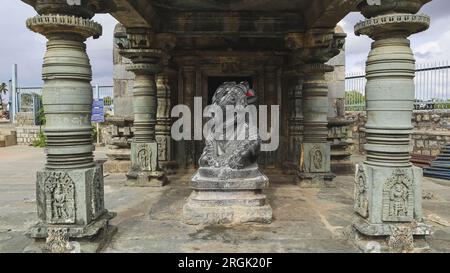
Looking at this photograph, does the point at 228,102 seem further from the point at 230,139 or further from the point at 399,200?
the point at 399,200

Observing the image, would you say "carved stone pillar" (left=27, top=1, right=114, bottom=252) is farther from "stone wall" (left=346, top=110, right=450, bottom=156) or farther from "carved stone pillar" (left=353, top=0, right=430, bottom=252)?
"stone wall" (left=346, top=110, right=450, bottom=156)

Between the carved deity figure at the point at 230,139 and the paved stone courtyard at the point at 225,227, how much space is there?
0.92 metres

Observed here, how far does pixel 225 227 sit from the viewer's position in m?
4.76

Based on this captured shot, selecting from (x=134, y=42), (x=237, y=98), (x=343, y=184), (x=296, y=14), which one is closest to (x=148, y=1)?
(x=134, y=42)

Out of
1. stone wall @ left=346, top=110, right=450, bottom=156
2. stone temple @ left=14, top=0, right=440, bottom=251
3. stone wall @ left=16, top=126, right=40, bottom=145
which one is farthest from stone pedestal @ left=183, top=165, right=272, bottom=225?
stone wall @ left=16, top=126, right=40, bottom=145

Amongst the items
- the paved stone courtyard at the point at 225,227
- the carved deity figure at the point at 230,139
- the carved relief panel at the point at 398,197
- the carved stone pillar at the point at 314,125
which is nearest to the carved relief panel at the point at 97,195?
the paved stone courtyard at the point at 225,227

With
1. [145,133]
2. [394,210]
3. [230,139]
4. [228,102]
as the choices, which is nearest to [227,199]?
[230,139]

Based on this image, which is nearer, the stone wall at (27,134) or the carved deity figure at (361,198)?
the carved deity figure at (361,198)

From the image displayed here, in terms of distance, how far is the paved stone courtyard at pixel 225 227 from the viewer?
410cm

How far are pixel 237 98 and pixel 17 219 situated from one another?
3597mm

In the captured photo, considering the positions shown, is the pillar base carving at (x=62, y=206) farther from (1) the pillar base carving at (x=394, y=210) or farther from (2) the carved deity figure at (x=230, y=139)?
(1) the pillar base carving at (x=394, y=210)

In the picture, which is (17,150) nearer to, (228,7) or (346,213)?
(228,7)

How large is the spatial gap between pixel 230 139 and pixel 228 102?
55cm

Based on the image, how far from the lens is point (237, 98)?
546 cm
